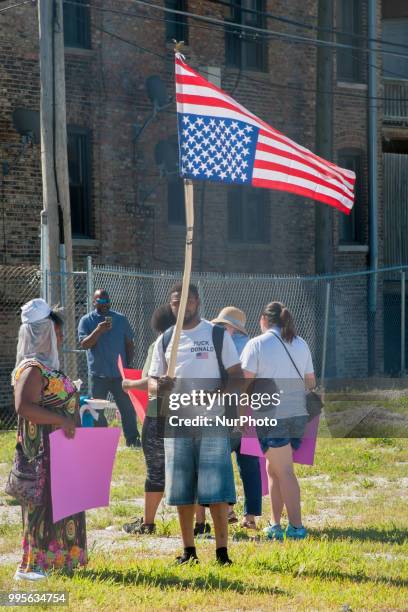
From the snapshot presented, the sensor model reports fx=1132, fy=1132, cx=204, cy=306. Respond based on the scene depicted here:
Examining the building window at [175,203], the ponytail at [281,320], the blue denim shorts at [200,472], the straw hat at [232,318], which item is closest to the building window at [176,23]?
the building window at [175,203]

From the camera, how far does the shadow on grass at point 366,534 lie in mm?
8680

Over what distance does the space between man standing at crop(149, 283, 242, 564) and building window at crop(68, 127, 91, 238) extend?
1264 cm

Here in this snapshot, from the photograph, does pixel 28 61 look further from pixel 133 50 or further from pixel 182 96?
pixel 182 96

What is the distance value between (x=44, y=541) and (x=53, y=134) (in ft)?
25.8

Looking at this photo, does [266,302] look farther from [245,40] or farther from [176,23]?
[176,23]

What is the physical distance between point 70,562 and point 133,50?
48.0ft

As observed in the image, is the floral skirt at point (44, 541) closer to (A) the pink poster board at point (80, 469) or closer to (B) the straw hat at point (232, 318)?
(A) the pink poster board at point (80, 469)

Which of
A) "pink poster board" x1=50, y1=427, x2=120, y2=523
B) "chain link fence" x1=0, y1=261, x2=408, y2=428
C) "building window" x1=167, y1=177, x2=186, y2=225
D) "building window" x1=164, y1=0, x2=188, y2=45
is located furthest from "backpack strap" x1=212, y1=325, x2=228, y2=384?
"building window" x1=164, y1=0, x2=188, y2=45

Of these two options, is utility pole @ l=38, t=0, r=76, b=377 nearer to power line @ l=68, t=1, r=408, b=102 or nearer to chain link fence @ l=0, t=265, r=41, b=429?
chain link fence @ l=0, t=265, r=41, b=429

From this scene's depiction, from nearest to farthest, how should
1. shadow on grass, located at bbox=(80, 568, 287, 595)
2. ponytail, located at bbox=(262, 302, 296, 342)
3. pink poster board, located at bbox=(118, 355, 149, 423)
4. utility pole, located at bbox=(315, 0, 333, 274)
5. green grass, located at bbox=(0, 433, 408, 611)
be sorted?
green grass, located at bbox=(0, 433, 408, 611) → shadow on grass, located at bbox=(80, 568, 287, 595) → ponytail, located at bbox=(262, 302, 296, 342) → pink poster board, located at bbox=(118, 355, 149, 423) → utility pole, located at bbox=(315, 0, 333, 274)

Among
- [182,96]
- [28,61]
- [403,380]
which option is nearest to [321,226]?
[403,380]

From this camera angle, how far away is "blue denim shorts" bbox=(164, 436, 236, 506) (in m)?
7.34

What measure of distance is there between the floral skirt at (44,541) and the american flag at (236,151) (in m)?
2.69

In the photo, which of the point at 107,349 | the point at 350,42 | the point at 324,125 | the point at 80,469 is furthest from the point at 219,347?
the point at 350,42
